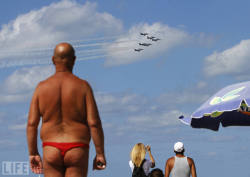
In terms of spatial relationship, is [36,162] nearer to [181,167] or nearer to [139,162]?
[139,162]

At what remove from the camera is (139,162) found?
8.45 meters

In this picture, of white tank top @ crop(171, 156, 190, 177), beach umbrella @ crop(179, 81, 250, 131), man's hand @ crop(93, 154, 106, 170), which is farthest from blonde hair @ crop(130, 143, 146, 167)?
man's hand @ crop(93, 154, 106, 170)

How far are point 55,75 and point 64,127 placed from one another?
21.0 inches

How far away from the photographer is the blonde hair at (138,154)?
827 cm

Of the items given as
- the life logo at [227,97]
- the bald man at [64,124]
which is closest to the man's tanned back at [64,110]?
the bald man at [64,124]

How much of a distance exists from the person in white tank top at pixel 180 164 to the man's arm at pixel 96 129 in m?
4.23

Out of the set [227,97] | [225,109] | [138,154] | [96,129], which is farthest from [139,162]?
[96,129]

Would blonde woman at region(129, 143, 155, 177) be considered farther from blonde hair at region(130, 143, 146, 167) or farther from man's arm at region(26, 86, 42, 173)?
man's arm at region(26, 86, 42, 173)

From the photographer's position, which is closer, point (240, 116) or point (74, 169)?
point (74, 169)

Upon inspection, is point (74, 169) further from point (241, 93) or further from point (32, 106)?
point (241, 93)

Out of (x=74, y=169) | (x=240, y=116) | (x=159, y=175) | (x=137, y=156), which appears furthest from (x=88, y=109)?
(x=240, y=116)

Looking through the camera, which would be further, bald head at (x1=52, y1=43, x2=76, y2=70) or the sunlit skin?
the sunlit skin

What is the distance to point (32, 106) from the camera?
14.5 ft

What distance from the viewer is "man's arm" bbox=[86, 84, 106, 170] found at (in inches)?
167
